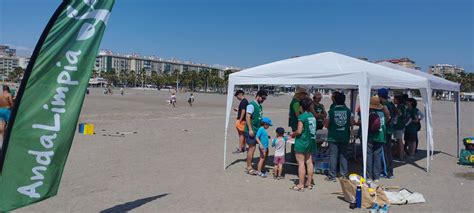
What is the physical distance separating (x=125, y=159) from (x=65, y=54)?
20.7 feet

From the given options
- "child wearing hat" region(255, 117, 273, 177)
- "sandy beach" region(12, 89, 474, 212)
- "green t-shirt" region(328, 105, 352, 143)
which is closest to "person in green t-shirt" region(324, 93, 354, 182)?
"green t-shirt" region(328, 105, 352, 143)

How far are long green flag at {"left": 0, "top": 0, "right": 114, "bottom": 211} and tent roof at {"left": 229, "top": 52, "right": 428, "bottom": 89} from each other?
14.5ft

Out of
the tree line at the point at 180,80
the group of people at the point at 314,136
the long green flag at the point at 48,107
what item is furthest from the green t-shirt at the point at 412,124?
the tree line at the point at 180,80

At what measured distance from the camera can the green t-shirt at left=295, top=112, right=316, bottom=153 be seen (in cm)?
684

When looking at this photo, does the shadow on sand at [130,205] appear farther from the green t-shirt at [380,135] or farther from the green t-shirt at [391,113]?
the green t-shirt at [391,113]

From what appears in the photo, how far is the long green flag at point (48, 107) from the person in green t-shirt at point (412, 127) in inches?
350

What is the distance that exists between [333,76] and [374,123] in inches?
50.4

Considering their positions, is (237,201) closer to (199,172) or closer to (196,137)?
(199,172)

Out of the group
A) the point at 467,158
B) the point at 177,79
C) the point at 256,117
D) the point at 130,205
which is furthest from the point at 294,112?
the point at 177,79

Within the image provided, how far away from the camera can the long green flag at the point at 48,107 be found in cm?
341

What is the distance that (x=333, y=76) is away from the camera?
730 centimetres

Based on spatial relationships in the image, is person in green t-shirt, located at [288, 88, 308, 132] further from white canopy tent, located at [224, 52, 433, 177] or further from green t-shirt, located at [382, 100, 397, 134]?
Result: green t-shirt, located at [382, 100, 397, 134]

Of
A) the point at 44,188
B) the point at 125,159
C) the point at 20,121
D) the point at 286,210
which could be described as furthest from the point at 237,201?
the point at 125,159

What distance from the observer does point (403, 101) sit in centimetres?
1040
